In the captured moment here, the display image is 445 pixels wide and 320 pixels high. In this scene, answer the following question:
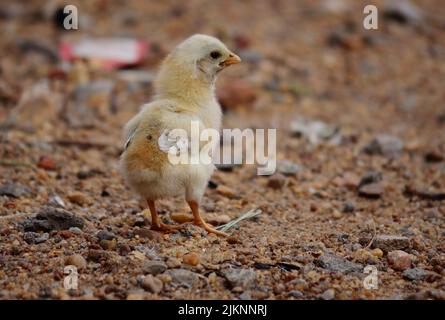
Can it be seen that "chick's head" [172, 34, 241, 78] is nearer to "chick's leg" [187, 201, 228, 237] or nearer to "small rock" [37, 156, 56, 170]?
"chick's leg" [187, 201, 228, 237]

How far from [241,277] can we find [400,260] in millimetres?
1152

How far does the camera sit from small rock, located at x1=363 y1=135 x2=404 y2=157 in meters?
7.43

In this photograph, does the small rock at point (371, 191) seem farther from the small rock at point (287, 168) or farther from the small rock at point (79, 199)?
the small rock at point (79, 199)

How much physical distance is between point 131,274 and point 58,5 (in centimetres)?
→ 782

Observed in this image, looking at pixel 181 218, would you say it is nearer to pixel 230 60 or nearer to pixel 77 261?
pixel 77 261

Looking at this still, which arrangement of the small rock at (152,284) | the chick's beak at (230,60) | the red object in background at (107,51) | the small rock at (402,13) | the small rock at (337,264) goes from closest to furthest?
the small rock at (152,284) < the small rock at (337,264) < the chick's beak at (230,60) < the red object in background at (107,51) < the small rock at (402,13)

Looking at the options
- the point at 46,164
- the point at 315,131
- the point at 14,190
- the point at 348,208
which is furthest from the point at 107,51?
the point at 348,208

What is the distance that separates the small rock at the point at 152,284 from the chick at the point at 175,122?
788mm

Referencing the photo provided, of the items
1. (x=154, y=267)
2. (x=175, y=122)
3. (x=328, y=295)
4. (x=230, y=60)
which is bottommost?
(x=328, y=295)

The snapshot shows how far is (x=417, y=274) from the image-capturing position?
4359 mm

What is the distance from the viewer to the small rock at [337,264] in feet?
14.4

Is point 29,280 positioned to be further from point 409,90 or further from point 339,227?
point 409,90

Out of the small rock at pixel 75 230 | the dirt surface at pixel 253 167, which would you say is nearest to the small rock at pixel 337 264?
the dirt surface at pixel 253 167
